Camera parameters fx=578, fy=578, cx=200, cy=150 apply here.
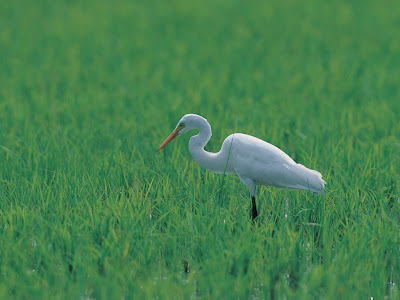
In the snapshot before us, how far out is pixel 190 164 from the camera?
176 inches

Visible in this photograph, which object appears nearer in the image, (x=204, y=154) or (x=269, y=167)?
(x=269, y=167)

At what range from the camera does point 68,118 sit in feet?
18.9

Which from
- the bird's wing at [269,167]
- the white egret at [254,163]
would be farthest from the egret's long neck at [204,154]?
the bird's wing at [269,167]

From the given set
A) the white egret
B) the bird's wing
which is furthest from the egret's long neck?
the bird's wing

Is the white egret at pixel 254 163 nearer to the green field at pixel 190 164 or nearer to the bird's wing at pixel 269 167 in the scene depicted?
the bird's wing at pixel 269 167

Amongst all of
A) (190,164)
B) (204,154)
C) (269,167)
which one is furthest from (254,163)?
(190,164)

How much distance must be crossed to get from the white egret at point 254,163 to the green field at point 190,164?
183 millimetres

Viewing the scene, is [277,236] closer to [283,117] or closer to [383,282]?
[383,282]

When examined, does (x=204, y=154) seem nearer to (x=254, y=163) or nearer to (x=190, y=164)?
(x=254, y=163)

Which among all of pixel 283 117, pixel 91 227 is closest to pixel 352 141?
pixel 283 117

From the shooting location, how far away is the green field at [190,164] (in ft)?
9.43

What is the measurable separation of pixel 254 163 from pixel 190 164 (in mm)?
1064

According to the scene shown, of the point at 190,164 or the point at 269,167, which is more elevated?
the point at 269,167

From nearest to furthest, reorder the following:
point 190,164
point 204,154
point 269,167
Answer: point 269,167 → point 204,154 → point 190,164
